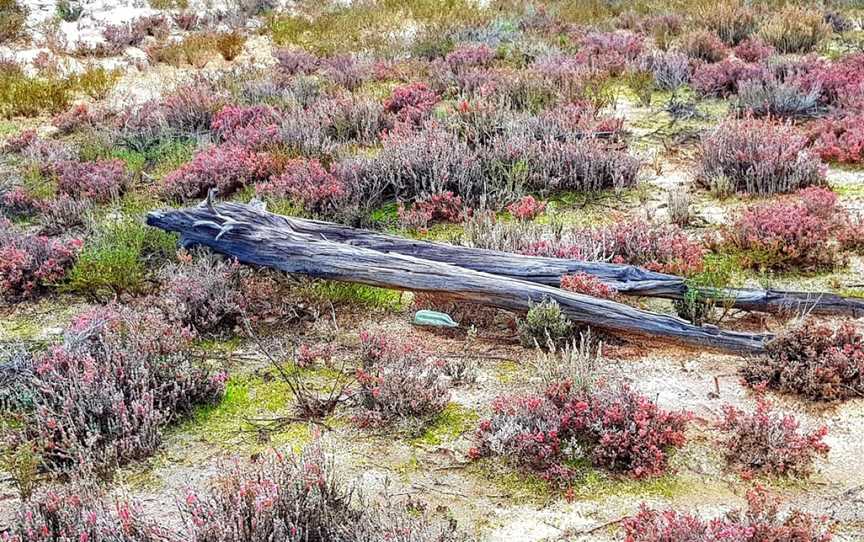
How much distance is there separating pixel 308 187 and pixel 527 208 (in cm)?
202

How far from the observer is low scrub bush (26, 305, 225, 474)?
3717mm

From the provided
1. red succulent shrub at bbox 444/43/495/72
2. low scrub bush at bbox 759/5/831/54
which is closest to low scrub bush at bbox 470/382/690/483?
red succulent shrub at bbox 444/43/495/72

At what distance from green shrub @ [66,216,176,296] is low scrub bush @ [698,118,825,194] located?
5062 millimetres

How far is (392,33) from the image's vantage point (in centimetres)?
1493

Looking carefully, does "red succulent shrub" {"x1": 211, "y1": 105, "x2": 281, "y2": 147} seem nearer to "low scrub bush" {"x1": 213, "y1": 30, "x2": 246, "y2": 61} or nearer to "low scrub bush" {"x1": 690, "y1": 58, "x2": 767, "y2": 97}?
"low scrub bush" {"x1": 213, "y1": 30, "x2": 246, "y2": 61}

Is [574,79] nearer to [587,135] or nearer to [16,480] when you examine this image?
[587,135]

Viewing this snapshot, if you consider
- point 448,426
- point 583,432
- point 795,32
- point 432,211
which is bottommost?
point 448,426

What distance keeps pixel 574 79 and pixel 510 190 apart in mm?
3311

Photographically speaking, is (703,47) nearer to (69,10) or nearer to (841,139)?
(841,139)

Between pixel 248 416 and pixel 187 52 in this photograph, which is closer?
pixel 248 416

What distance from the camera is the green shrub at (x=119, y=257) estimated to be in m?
5.50

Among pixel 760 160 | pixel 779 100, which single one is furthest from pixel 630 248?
pixel 779 100

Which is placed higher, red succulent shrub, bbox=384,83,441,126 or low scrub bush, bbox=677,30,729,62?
low scrub bush, bbox=677,30,729,62

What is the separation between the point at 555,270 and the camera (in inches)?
192
